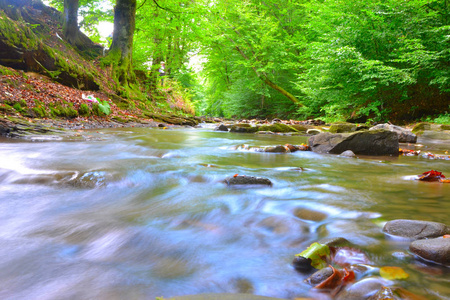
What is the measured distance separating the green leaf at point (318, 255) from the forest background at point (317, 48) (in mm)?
9142

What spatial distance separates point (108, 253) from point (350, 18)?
39.0ft

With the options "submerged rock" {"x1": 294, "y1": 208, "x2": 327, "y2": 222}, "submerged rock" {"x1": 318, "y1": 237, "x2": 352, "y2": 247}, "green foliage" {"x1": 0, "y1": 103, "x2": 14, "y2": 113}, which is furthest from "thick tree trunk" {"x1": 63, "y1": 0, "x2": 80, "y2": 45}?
"submerged rock" {"x1": 318, "y1": 237, "x2": 352, "y2": 247}

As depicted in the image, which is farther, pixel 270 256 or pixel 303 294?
pixel 270 256

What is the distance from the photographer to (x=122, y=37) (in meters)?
12.2

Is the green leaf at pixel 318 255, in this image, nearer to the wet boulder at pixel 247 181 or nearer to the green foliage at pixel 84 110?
the wet boulder at pixel 247 181

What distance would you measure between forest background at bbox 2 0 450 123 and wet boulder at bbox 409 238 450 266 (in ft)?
29.2

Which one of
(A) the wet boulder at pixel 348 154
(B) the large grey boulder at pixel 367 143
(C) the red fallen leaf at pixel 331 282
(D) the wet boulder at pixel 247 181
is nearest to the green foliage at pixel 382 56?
(B) the large grey boulder at pixel 367 143

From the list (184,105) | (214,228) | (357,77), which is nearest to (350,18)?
(357,77)

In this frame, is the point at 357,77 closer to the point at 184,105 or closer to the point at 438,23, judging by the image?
the point at 438,23

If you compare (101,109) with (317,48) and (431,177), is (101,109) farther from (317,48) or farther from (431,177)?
(431,177)

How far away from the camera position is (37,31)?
32.3 ft

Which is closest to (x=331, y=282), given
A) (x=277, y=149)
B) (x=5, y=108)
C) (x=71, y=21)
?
(x=277, y=149)

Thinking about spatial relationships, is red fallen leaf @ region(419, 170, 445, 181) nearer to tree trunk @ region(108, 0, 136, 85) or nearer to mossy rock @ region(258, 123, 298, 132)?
mossy rock @ region(258, 123, 298, 132)

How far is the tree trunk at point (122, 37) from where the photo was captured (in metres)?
11.9
